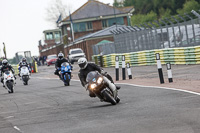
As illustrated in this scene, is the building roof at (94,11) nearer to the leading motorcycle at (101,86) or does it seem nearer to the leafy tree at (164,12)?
the leafy tree at (164,12)

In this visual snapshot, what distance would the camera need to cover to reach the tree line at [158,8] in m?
90.9

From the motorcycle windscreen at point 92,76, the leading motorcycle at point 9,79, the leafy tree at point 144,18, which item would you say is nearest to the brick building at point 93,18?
the leafy tree at point 144,18

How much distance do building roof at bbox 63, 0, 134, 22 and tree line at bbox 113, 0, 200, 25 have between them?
33.3 ft

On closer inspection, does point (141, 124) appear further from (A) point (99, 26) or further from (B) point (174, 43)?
(A) point (99, 26)

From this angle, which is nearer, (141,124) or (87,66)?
(141,124)

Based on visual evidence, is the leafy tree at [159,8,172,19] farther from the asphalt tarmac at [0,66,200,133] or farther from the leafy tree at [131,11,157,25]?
the asphalt tarmac at [0,66,200,133]

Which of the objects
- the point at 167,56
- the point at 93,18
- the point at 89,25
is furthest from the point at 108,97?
the point at 89,25

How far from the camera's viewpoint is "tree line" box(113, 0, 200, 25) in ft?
298

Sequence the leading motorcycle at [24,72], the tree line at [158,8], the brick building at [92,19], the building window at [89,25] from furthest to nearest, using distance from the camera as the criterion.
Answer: the tree line at [158,8] < the building window at [89,25] < the brick building at [92,19] < the leading motorcycle at [24,72]

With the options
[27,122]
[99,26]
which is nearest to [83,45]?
[99,26]

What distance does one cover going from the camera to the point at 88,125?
9648 mm

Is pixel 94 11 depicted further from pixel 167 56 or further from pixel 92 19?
pixel 167 56

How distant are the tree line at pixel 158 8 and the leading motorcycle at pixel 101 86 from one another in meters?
76.6

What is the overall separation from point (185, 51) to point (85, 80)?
15086mm
